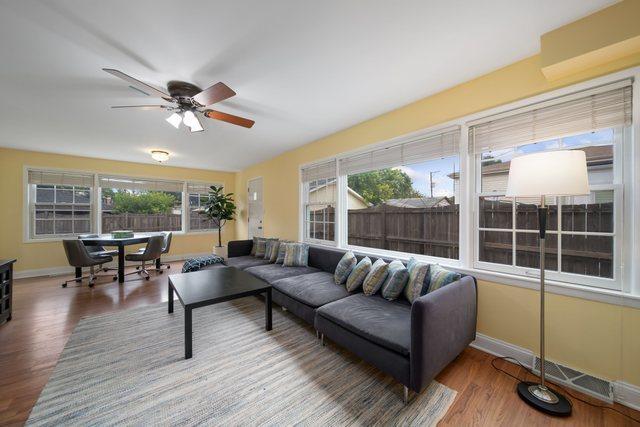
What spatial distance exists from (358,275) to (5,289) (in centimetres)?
400

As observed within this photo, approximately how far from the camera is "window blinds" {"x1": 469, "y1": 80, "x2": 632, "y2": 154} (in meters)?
1.60

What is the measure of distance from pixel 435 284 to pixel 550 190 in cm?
108

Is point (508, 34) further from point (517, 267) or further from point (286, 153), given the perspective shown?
point (286, 153)

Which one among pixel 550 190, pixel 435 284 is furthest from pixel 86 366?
pixel 550 190

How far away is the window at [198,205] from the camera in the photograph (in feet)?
21.2

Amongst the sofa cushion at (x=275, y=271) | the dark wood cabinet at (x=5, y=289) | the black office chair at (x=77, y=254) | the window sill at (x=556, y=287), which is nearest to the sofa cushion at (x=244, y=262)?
the sofa cushion at (x=275, y=271)

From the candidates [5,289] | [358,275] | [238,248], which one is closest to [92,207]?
[5,289]

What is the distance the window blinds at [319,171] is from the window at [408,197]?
8.4 inches

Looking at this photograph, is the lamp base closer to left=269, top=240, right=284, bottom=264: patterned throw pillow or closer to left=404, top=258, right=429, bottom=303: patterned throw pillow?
left=404, top=258, right=429, bottom=303: patterned throw pillow

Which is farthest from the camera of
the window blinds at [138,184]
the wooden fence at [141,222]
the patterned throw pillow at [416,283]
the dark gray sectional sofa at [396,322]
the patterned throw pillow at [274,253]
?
the wooden fence at [141,222]

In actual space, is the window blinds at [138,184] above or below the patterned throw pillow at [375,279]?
above

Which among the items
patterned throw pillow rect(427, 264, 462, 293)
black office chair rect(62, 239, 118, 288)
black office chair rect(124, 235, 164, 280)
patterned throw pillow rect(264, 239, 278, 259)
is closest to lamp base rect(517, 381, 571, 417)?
patterned throw pillow rect(427, 264, 462, 293)

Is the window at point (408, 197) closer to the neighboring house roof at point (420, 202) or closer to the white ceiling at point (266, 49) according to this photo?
the neighboring house roof at point (420, 202)

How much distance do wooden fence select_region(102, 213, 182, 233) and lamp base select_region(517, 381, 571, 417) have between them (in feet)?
23.2
